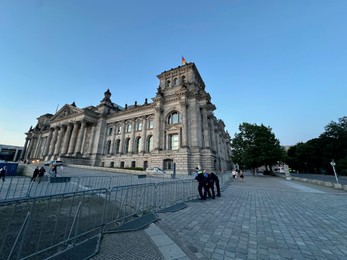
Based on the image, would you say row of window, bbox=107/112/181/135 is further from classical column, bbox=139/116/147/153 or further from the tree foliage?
the tree foliage

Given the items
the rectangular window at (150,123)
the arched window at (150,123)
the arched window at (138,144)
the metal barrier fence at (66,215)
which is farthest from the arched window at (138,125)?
the metal barrier fence at (66,215)

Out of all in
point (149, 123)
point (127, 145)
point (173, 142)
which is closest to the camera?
point (173, 142)

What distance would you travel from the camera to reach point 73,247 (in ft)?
10.2

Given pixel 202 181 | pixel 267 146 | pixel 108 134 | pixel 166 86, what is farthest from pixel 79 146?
pixel 267 146

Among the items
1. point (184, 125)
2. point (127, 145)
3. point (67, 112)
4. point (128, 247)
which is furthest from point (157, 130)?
point (67, 112)

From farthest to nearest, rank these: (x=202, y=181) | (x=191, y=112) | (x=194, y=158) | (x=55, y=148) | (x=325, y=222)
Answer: (x=55, y=148)
(x=191, y=112)
(x=194, y=158)
(x=202, y=181)
(x=325, y=222)

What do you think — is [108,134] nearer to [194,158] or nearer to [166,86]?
[166,86]

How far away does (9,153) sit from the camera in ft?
264

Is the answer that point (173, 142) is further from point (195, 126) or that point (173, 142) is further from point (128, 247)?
point (128, 247)

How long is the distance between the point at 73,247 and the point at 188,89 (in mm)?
31271

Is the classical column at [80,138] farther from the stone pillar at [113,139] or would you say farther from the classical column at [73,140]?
the stone pillar at [113,139]

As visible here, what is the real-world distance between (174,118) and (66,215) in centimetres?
2783

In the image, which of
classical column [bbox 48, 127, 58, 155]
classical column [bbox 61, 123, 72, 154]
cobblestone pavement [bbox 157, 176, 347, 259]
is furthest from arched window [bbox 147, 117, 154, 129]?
classical column [bbox 48, 127, 58, 155]

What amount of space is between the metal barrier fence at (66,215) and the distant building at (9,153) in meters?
108
